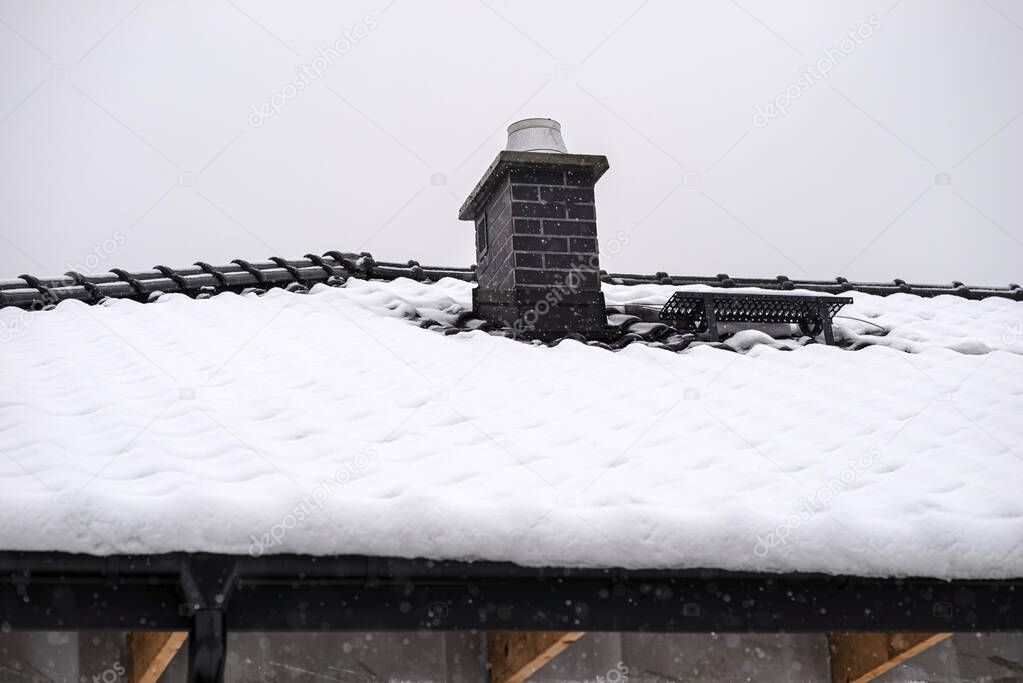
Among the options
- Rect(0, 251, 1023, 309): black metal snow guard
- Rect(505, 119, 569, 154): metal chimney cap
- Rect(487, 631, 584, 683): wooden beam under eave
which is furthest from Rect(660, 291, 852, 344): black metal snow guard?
Rect(487, 631, 584, 683): wooden beam under eave

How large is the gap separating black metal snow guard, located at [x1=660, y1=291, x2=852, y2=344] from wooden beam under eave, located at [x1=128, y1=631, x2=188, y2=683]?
4061 millimetres

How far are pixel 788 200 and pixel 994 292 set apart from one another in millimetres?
89761

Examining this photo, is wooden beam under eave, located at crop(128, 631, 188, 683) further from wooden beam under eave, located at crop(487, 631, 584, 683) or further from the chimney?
the chimney

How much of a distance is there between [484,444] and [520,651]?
1.05 metres

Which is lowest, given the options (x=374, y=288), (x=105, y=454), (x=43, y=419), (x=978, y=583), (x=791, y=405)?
(x=978, y=583)

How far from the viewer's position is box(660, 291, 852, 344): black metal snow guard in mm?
6980

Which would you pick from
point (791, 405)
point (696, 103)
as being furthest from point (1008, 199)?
point (791, 405)

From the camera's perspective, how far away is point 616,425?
495 centimetres

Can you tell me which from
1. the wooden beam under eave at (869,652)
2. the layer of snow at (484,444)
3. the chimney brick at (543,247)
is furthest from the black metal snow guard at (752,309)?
the wooden beam under eave at (869,652)

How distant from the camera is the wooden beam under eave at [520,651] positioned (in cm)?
440

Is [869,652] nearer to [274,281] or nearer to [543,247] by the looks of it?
[543,247]

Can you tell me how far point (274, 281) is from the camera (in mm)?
7203

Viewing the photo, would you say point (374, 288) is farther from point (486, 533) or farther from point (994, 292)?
point (994, 292)

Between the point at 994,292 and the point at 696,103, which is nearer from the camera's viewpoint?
the point at 994,292
